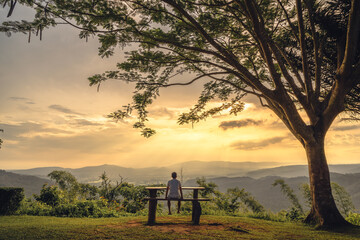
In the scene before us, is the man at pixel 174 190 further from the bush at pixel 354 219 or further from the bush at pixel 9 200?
the bush at pixel 354 219

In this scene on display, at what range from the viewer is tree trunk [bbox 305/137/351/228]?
8781 millimetres

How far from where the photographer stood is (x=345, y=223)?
28.6 feet

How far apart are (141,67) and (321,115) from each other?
855 cm

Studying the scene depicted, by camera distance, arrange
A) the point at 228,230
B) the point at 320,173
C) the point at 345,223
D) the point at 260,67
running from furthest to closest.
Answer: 1. the point at 260,67
2. the point at 320,173
3. the point at 345,223
4. the point at 228,230

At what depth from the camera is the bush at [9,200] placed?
976cm

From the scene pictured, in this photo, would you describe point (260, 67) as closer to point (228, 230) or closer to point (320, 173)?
point (320, 173)

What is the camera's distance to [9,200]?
988 centimetres

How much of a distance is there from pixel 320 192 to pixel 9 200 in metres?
13.3

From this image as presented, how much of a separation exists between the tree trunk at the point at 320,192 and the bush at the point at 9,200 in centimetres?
1287

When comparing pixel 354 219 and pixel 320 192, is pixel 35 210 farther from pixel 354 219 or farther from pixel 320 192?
pixel 354 219

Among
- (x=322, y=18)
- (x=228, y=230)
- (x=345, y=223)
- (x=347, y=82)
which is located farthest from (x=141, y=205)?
(x=322, y=18)

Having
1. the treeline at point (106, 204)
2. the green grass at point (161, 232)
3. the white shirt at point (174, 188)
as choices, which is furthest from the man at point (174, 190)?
the treeline at point (106, 204)

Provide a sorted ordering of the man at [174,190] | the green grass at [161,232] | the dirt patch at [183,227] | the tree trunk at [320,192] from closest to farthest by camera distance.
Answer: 1. the green grass at [161,232]
2. the dirt patch at [183,227]
3. the man at [174,190]
4. the tree trunk at [320,192]

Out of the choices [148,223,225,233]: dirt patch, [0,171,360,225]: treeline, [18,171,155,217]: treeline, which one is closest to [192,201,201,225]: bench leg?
[148,223,225,233]: dirt patch
